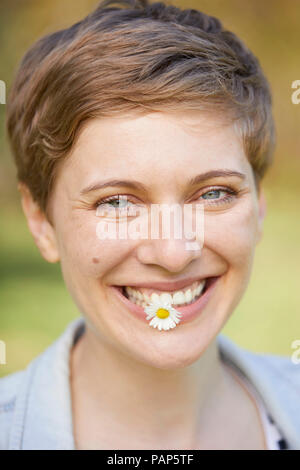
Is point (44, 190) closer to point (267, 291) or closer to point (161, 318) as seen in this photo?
point (161, 318)

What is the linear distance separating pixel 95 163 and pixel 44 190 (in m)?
0.34

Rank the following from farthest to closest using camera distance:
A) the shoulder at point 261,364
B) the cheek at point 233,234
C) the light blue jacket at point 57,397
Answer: the shoulder at point 261,364, the light blue jacket at point 57,397, the cheek at point 233,234

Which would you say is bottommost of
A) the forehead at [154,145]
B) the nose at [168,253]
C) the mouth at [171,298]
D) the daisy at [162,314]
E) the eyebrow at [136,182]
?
the daisy at [162,314]

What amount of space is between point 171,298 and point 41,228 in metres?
0.57

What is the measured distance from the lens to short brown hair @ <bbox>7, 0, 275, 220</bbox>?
1497 millimetres

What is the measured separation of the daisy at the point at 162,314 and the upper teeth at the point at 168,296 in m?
0.01

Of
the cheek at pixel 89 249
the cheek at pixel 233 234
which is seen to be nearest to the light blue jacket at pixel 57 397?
the cheek at pixel 89 249

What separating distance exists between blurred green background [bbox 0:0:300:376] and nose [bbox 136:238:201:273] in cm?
247

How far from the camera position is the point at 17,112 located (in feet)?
5.93

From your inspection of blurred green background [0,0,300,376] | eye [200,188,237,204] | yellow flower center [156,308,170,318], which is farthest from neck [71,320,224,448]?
blurred green background [0,0,300,376]

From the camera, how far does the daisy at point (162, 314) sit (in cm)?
158

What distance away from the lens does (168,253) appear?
1.46 metres

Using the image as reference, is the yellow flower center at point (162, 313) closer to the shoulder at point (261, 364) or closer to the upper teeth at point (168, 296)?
the upper teeth at point (168, 296)
